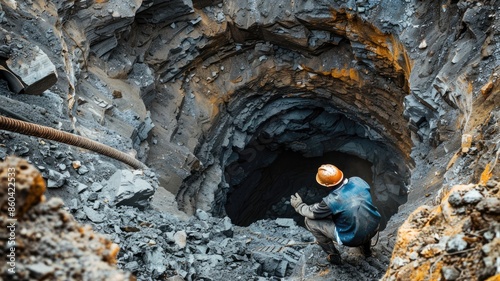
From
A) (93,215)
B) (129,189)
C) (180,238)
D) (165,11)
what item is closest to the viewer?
(93,215)

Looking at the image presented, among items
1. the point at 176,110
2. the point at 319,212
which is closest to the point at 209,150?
the point at 176,110

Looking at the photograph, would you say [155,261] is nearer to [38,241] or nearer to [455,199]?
[38,241]

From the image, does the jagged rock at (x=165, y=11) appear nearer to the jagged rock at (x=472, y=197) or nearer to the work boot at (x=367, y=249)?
the work boot at (x=367, y=249)

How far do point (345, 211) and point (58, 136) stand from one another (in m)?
3.34

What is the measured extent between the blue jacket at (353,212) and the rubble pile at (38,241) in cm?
296

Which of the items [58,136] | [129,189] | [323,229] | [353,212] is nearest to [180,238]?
[129,189]

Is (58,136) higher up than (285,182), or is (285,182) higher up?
(285,182)

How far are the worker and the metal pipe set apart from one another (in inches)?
117

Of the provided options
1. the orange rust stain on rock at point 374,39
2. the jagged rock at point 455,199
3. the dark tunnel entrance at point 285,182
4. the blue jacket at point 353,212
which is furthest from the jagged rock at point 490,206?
the dark tunnel entrance at point 285,182

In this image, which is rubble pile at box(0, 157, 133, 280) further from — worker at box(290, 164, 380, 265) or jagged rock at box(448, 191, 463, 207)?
worker at box(290, 164, 380, 265)

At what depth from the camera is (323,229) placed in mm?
4949

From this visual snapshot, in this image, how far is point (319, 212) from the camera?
190 inches

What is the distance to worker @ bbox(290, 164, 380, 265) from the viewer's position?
4.60 metres

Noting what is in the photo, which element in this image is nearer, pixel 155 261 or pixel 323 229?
pixel 155 261
